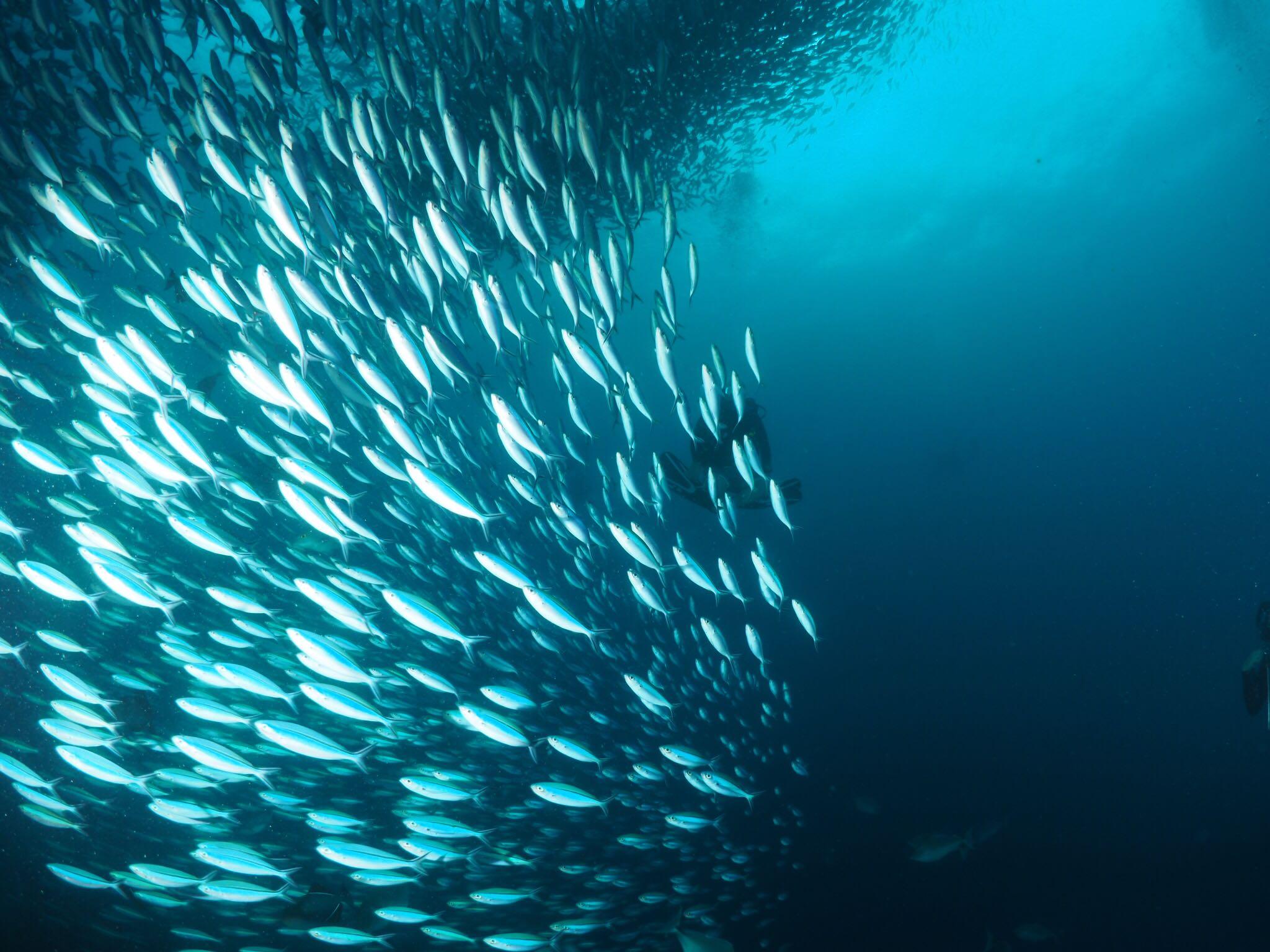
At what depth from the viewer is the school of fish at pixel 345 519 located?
4.38 m

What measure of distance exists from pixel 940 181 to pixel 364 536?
26.1 metres

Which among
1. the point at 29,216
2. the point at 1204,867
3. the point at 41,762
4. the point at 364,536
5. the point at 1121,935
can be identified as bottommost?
the point at 1121,935

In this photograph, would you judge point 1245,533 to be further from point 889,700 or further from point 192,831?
point 192,831

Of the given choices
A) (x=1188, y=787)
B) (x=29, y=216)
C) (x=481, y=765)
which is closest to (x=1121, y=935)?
(x=1188, y=787)

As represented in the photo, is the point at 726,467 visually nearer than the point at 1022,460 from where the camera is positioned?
A: Yes

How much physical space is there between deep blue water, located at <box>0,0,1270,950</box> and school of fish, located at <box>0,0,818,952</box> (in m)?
3.98

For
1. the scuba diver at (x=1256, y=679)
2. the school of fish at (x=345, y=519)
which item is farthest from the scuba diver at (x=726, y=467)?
the scuba diver at (x=1256, y=679)

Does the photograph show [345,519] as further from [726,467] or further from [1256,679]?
[1256,679]

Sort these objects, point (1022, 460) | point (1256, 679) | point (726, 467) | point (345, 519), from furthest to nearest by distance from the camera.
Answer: point (1022, 460) < point (726, 467) < point (1256, 679) < point (345, 519)

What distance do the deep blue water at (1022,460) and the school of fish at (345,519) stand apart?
3984mm

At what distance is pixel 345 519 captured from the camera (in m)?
4.81

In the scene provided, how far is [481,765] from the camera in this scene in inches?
306

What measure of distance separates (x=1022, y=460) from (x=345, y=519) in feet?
104

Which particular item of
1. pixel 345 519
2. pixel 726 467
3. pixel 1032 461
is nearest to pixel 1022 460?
pixel 1032 461
